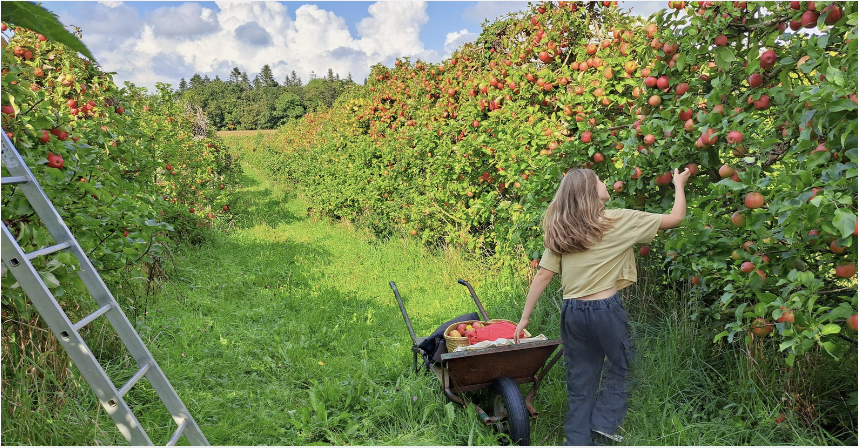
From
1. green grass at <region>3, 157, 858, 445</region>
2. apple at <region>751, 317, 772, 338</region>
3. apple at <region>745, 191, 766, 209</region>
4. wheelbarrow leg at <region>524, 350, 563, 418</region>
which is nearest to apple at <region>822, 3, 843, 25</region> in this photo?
apple at <region>745, 191, 766, 209</region>

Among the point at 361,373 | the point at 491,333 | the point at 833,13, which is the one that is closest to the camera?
the point at 833,13

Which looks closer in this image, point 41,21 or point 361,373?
point 41,21

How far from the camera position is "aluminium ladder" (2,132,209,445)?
7.76 feet

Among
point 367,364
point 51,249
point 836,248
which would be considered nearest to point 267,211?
point 367,364

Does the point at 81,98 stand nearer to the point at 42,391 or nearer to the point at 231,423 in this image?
the point at 42,391

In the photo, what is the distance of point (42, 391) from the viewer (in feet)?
10.7

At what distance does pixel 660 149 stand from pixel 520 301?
2401mm

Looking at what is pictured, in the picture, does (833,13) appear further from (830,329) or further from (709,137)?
(830,329)

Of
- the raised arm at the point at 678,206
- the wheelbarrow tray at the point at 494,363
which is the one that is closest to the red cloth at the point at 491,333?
the wheelbarrow tray at the point at 494,363

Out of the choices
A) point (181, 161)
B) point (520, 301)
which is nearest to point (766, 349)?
point (520, 301)

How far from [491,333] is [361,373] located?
1.19 meters

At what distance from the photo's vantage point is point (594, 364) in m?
3.23

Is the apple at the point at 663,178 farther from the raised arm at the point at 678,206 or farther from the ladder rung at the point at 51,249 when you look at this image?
the ladder rung at the point at 51,249

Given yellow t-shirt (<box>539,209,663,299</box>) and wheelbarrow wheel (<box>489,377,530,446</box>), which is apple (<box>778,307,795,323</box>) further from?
wheelbarrow wheel (<box>489,377,530,446</box>)
